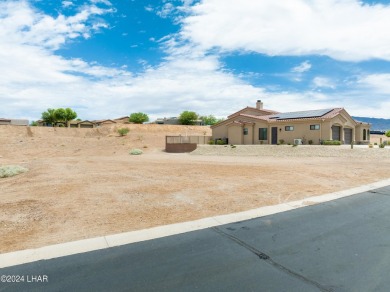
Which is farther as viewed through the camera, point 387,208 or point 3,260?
point 387,208

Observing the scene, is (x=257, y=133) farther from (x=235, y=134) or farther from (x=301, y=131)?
(x=301, y=131)

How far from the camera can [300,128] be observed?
3475 cm

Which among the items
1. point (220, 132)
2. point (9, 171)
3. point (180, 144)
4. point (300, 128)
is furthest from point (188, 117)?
point (9, 171)

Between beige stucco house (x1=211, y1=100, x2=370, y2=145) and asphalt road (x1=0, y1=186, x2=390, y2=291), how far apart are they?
2880cm

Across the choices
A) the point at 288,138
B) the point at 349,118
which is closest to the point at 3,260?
the point at 288,138

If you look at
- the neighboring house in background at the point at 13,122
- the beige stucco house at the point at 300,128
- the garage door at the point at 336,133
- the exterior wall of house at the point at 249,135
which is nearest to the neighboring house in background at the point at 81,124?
the neighboring house in background at the point at 13,122

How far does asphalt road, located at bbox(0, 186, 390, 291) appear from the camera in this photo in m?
4.04

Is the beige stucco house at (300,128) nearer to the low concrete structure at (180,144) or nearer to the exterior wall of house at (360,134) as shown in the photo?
the exterior wall of house at (360,134)

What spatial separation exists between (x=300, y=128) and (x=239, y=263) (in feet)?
108

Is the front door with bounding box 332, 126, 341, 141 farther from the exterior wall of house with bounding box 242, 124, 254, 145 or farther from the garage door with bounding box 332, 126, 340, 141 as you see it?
the exterior wall of house with bounding box 242, 124, 254, 145

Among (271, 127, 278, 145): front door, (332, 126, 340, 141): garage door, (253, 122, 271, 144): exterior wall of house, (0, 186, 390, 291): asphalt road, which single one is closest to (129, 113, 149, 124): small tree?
(253, 122, 271, 144): exterior wall of house

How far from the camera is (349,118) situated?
117 feet

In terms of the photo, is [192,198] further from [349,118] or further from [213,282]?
[349,118]

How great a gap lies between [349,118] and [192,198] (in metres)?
33.7
